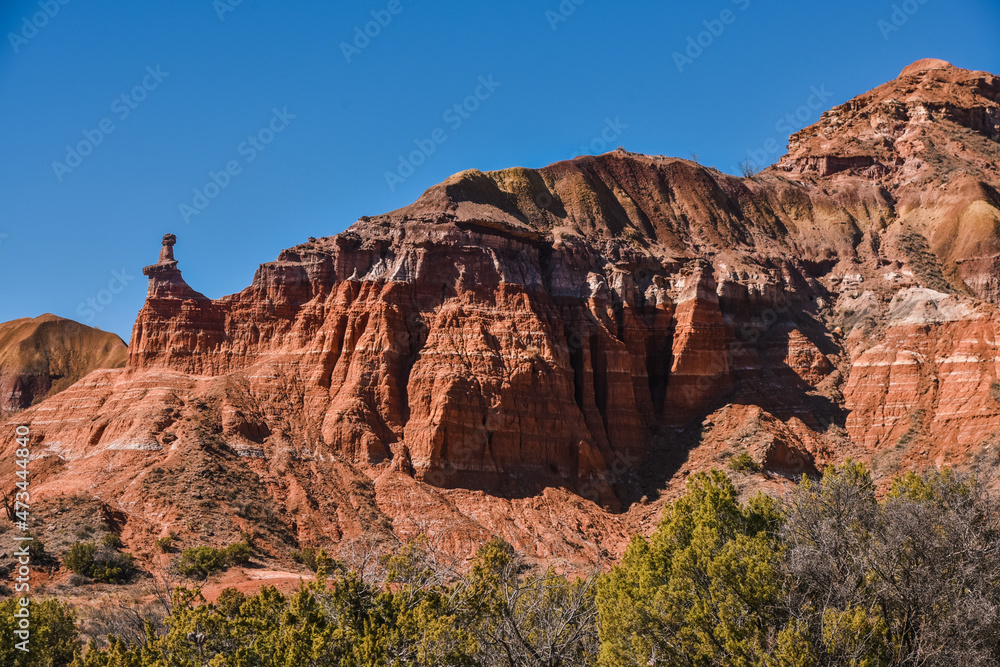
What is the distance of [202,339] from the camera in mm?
71000

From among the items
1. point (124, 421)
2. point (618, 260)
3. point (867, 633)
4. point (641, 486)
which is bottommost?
point (867, 633)

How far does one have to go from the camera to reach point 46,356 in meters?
111

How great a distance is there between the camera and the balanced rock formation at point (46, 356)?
346 feet

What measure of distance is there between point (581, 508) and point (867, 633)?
4188 centimetres

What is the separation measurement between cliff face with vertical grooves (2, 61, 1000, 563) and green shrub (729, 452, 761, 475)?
2529 millimetres

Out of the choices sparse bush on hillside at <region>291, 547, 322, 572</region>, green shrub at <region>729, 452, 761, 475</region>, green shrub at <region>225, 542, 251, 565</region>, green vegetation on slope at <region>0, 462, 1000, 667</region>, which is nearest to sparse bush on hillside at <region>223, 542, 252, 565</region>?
green shrub at <region>225, 542, 251, 565</region>

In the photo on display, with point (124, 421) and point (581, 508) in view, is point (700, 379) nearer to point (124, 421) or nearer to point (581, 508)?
point (581, 508)

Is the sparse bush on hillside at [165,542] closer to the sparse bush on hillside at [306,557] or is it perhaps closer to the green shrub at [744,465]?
the sparse bush on hillside at [306,557]

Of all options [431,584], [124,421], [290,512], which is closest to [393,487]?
[290,512]

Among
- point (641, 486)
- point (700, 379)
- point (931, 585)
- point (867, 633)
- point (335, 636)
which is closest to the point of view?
point (335, 636)

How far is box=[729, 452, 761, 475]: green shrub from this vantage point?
63375 mm

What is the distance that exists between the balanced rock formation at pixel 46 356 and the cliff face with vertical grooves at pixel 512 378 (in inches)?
1586

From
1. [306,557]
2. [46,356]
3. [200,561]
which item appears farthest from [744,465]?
[46,356]

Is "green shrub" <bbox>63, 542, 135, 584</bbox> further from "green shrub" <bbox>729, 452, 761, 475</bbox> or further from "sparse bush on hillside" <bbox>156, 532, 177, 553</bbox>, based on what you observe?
"green shrub" <bbox>729, 452, 761, 475</bbox>
